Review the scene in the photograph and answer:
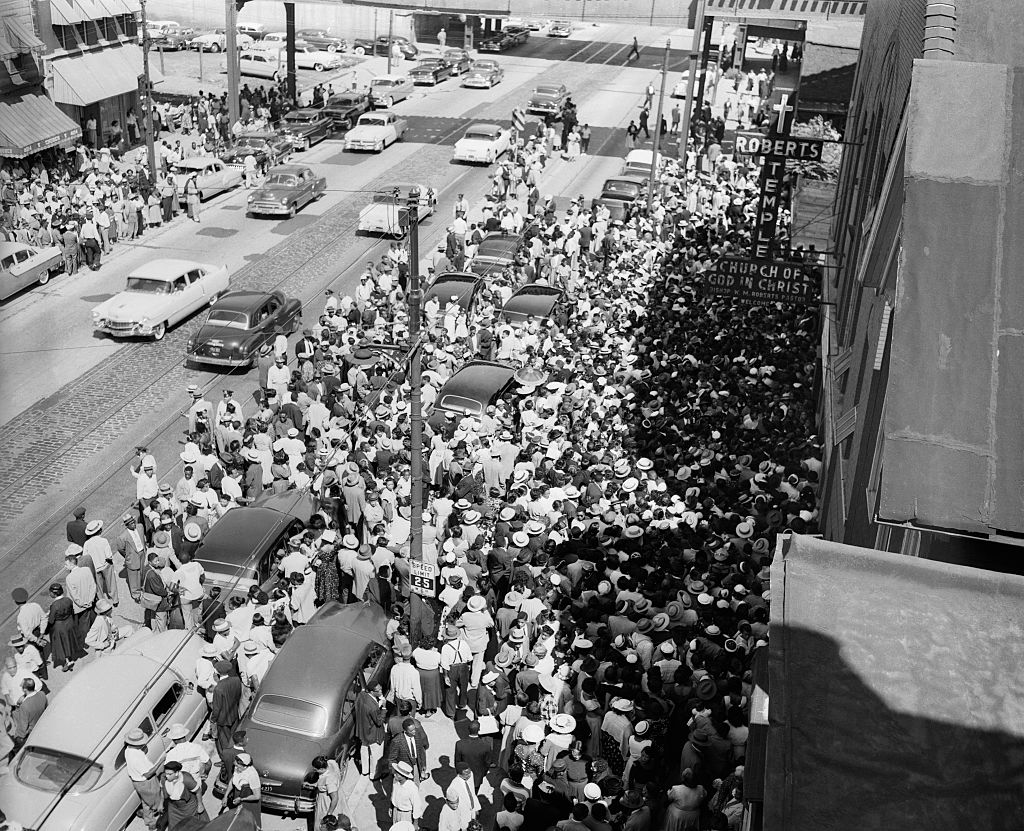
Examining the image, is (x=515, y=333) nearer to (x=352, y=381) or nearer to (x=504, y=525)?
(x=352, y=381)

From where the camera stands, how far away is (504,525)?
16594 millimetres

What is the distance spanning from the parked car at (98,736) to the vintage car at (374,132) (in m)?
35.8

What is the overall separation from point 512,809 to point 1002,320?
21.3ft

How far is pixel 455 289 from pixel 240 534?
12.3 metres

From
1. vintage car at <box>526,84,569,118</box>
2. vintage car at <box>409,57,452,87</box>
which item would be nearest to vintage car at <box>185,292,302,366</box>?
vintage car at <box>526,84,569,118</box>

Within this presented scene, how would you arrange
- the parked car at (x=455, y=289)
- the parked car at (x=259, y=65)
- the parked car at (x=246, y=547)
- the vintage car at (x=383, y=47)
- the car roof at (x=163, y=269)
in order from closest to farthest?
the parked car at (x=246, y=547)
the parked car at (x=455, y=289)
the car roof at (x=163, y=269)
the parked car at (x=259, y=65)
the vintage car at (x=383, y=47)

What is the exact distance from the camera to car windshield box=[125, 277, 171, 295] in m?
27.3

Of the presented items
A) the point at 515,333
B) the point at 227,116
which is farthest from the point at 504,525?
the point at 227,116

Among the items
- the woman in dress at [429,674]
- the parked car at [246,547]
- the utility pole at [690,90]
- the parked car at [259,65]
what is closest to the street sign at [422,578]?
the woman in dress at [429,674]

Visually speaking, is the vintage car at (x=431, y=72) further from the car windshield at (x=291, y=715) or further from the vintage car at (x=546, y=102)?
the car windshield at (x=291, y=715)

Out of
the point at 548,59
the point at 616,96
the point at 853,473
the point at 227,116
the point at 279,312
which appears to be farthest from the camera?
the point at 548,59

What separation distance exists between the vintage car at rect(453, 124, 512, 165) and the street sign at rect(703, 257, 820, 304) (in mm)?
27045

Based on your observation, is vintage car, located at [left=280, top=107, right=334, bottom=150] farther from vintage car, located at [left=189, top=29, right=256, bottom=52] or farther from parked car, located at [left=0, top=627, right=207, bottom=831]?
parked car, located at [left=0, top=627, right=207, bottom=831]

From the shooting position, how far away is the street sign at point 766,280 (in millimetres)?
20328
